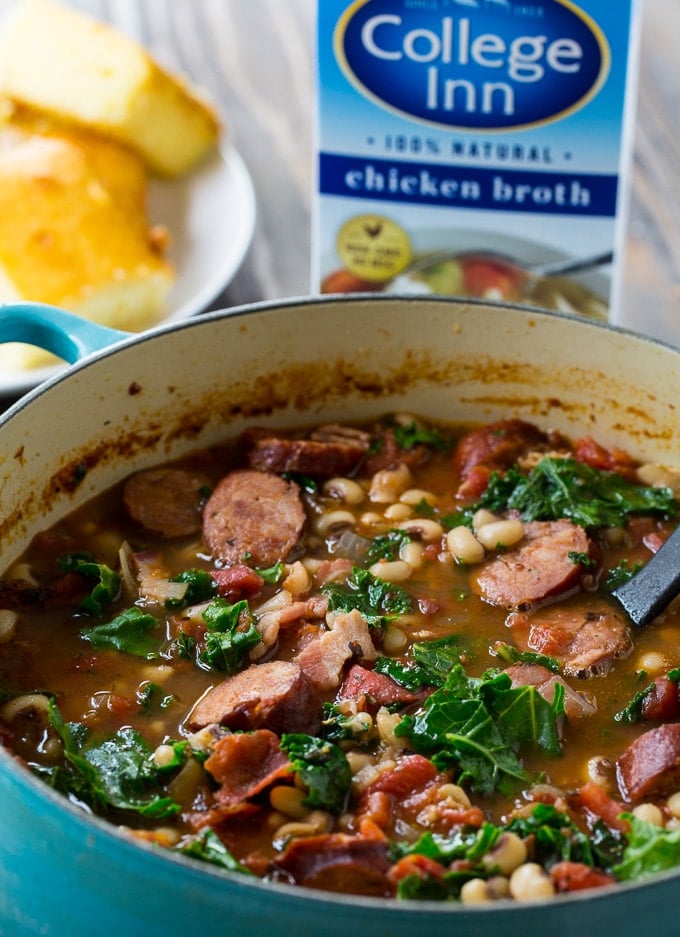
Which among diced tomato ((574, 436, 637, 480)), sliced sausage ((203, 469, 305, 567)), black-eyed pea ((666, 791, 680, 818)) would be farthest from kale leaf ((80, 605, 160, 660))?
diced tomato ((574, 436, 637, 480))

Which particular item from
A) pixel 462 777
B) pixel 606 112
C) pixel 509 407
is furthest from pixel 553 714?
pixel 606 112

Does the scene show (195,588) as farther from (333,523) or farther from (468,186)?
(468,186)

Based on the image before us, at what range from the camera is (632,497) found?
4453 millimetres

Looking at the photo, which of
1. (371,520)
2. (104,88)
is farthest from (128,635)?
(104,88)

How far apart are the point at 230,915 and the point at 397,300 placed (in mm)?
2548

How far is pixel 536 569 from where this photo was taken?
13.4ft

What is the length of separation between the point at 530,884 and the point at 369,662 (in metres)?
0.95

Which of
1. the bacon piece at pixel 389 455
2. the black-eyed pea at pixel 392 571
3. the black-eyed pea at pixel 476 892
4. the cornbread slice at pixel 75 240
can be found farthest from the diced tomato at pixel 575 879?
the cornbread slice at pixel 75 240

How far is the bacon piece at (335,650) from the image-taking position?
11.9 ft

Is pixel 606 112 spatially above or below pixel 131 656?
above

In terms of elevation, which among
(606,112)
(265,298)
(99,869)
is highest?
(606,112)

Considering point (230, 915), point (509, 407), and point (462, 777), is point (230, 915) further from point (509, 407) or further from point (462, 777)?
point (509, 407)

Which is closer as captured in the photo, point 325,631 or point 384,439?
point 325,631

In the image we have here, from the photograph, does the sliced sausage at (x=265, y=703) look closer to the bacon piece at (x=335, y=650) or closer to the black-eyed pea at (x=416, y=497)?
the bacon piece at (x=335, y=650)
